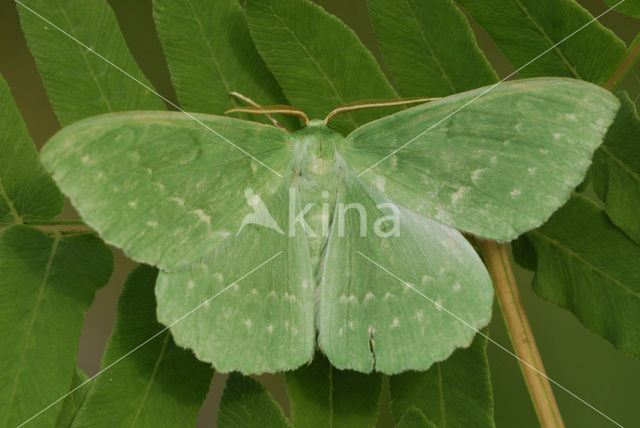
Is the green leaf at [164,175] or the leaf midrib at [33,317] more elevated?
the green leaf at [164,175]

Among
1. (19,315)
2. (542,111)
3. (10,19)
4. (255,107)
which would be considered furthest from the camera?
(10,19)

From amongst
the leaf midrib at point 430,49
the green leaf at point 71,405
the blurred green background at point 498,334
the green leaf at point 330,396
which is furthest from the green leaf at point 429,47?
the green leaf at point 71,405

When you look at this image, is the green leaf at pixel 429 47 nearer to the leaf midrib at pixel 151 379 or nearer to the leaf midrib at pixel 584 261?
the leaf midrib at pixel 584 261

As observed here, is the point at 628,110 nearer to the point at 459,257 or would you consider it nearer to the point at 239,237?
the point at 459,257

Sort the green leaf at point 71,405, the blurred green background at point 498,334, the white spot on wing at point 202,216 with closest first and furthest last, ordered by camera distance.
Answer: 1. the white spot on wing at point 202,216
2. the green leaf at point 71,405
3. the blurred green background at point 498,334

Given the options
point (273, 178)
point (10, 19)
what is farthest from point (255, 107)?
point (10, 19)

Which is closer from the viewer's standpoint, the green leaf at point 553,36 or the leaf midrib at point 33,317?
the leaf midrib at point 33,317

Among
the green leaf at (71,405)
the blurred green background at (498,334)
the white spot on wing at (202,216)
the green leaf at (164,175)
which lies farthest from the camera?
the blurred green background at (498,334)
